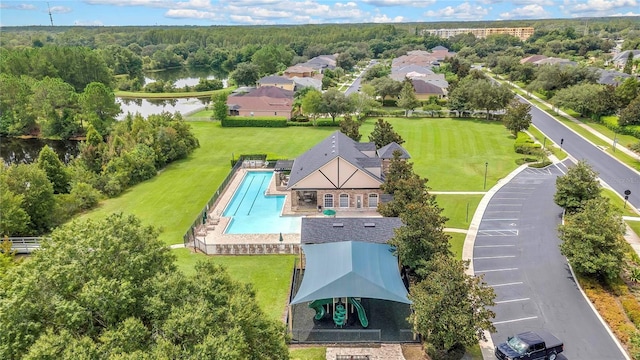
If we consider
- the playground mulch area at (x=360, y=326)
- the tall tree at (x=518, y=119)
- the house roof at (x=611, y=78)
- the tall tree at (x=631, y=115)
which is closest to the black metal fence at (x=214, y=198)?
the playground mulch area at (x=360, y=326)

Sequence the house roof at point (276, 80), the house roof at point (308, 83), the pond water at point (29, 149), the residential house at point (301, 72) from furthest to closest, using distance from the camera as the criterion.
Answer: the residential house at point (301, 72) < the house roof at point (276, 80) < the house roof at point (308, 83) < the pond water at point (29, 149)

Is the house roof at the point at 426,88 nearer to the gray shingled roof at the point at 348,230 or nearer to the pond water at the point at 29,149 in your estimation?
the pond water at the point at 29,149

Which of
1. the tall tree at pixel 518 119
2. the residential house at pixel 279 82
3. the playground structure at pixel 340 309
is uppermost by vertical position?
the residential house at pixel 279 82

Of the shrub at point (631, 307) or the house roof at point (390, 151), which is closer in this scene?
the shrub at point (631, 307)

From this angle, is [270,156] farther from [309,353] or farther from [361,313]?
[309,353]

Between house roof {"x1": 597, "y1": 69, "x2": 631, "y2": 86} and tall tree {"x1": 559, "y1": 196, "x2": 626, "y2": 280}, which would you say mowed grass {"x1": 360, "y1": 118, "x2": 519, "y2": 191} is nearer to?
tall tree {"x1": 559, "y1": 196, "x2": 626, "y2": 280}

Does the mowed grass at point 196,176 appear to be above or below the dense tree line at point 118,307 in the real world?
below
